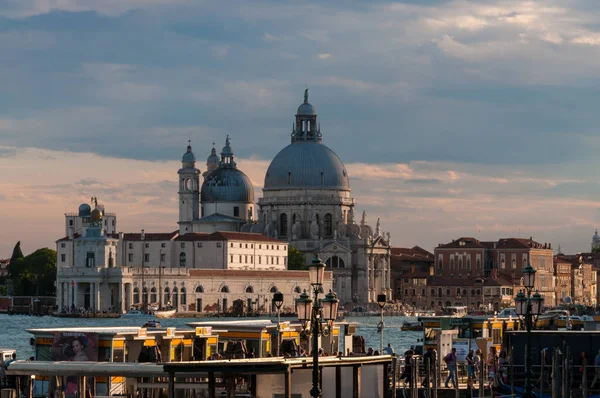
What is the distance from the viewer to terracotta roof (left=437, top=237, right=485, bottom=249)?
151000 mm

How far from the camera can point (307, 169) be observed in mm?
137500

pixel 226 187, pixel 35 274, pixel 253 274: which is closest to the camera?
pixel 253 274

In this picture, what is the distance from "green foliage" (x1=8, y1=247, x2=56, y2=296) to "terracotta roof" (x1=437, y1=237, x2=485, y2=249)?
37179 millimetres

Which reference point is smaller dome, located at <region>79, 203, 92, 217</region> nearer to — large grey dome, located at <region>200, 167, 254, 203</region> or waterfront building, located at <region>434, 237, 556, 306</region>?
large grey dome, located at <region>200, 167, 254, 203</region>

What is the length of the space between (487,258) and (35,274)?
4313 cm

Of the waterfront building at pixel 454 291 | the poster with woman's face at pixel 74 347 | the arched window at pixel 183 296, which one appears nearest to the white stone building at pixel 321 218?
the waterfront building at pixel 454 291

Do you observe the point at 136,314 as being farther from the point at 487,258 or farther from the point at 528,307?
the point at 528,307

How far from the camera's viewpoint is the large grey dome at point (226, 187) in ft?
463

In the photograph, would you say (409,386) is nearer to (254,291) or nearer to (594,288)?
(254,291)

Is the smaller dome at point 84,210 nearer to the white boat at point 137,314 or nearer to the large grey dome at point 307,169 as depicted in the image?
the large grey dome at point 307,169

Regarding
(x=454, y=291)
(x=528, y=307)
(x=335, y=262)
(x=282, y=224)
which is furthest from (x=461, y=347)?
(x=454, y=291)

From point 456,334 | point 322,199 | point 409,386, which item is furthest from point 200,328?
point 322,199

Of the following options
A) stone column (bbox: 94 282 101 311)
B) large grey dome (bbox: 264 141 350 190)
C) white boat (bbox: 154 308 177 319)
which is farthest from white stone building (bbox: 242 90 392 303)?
stone column (bbox: 94 282 101 311)

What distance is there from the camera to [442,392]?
28.7 meters
